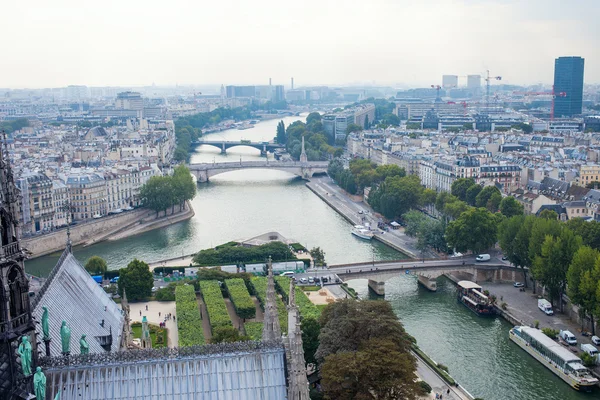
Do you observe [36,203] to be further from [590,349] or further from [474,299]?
[590,349]

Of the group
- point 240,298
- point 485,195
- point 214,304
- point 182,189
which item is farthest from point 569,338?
point 182,189

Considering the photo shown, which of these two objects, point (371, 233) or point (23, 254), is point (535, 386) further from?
point (371, 233)

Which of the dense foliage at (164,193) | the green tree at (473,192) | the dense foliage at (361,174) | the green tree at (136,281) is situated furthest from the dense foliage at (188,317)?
the dense foliage at (361,174)

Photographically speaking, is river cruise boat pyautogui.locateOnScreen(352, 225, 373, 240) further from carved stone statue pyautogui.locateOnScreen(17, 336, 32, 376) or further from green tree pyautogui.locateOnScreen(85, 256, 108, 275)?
carved stone statue pyautogui.locateOnScreen(17, 336, 32, 376)

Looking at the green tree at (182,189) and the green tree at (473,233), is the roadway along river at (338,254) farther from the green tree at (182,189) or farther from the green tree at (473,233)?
the green tree at (473,233)

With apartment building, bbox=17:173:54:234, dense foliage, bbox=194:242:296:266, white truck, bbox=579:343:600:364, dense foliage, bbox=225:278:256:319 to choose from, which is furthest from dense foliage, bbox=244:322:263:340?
apartment building, bbox=17:173:54:234

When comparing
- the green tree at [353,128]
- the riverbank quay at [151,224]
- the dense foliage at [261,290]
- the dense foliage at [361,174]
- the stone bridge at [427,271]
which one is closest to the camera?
the dense foliage at [261,290]

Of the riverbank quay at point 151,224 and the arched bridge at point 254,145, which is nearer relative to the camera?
the riverbank quay at point 151,224
